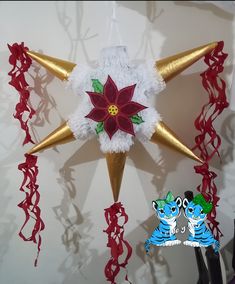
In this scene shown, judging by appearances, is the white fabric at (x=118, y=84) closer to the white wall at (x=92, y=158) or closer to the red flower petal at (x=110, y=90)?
the red flower petal at (x=110, y=90)

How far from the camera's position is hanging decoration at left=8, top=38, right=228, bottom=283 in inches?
32.3

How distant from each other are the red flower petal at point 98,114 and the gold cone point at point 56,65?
0.12 m

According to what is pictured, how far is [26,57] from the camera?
910 millimetres

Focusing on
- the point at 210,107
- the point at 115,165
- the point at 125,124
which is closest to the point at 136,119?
the point at 125,124

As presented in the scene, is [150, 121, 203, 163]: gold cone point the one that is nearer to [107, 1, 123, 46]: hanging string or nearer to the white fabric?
the white fabric

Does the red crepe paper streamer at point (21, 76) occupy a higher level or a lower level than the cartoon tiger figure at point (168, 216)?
higher

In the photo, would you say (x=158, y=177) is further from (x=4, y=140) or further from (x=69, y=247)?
(x=4, y=140)

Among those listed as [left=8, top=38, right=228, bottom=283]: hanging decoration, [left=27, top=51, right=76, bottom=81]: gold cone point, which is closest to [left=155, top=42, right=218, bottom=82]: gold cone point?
[left=8, top=38, right=228, bottom=283]: hanging decoration

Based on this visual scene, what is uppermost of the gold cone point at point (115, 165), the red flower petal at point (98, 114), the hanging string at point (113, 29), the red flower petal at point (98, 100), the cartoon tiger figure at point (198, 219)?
the hanging string at point (113, 29)

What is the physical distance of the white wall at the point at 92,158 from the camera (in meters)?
0.94

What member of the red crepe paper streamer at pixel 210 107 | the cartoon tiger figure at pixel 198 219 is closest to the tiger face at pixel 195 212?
the cartoon tiger figure at pixel 198 219

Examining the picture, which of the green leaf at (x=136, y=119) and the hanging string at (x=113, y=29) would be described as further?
the hanging string at (x=113, y=29)

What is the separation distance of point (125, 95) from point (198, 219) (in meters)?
0.35

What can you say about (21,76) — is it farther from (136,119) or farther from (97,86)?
(136,119)
